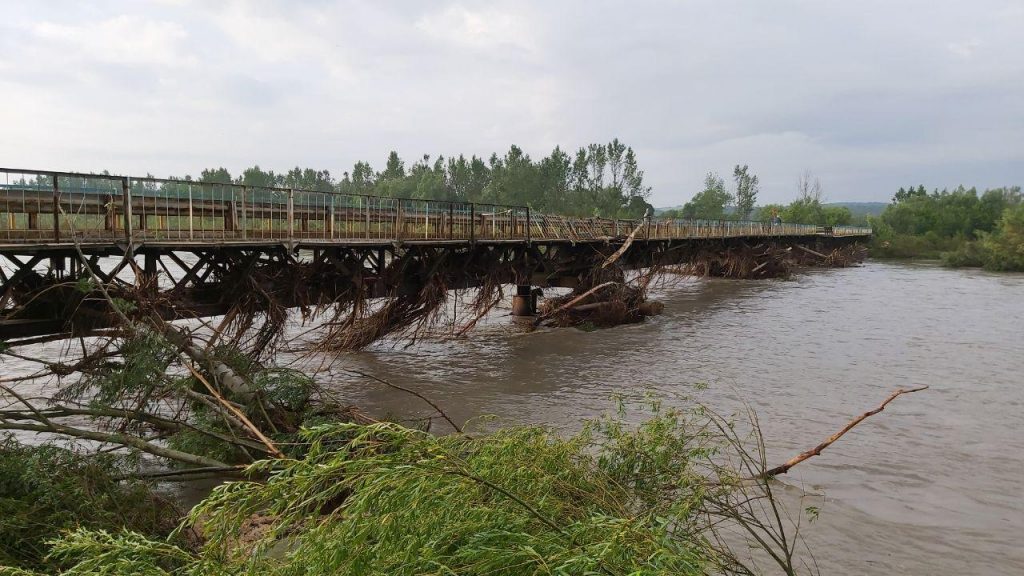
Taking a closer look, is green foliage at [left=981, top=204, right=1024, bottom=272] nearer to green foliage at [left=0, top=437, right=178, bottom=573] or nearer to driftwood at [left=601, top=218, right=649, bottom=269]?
driftwood at [left=601, top=218, right=649, bottom=269]

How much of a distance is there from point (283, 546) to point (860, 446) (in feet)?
34.8

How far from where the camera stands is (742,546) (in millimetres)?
8180

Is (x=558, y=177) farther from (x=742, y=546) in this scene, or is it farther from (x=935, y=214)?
(x=742, y=546)

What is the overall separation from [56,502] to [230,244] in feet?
23.9

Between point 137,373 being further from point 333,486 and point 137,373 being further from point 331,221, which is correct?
point 331,221

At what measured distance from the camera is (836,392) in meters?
16.3

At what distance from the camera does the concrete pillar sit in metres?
27.2

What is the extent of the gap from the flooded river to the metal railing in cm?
399

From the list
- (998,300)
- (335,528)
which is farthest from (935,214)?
(335,528)

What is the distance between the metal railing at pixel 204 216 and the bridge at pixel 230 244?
0.03m

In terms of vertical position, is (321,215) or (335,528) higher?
(321,215)

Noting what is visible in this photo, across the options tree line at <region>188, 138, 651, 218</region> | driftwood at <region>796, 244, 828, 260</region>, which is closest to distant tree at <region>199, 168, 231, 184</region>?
tree line at <region>188, 138, 651, 218</region>

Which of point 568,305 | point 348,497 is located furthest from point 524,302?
point 348,497

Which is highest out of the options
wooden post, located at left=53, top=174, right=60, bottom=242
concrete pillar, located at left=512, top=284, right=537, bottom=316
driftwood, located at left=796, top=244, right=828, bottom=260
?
wooden post, located at left=53, top=174, right=60, bottom=242
